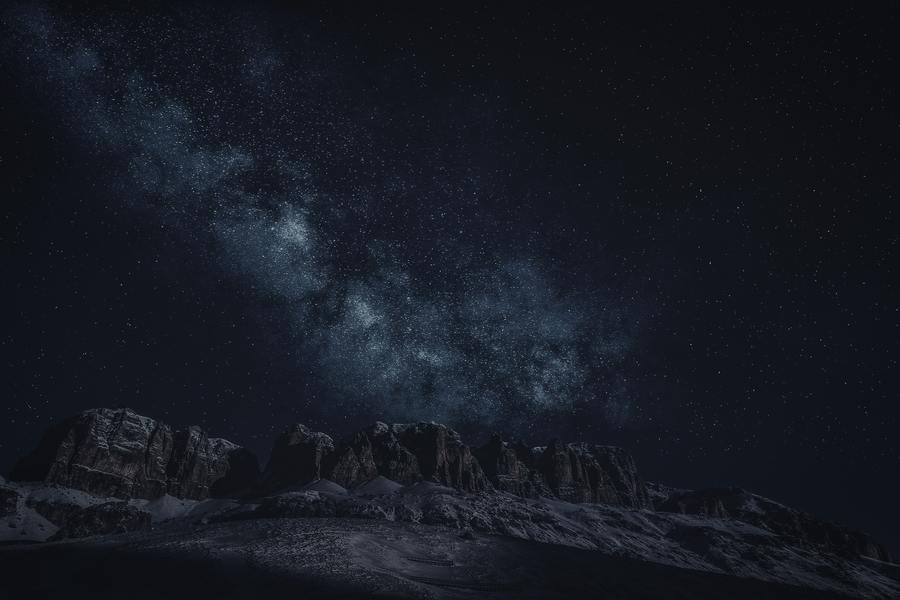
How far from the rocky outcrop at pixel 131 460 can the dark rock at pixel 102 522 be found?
3659 centimetres

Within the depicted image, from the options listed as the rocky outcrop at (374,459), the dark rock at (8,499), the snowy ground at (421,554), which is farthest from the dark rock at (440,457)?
the dark rock at (8,499)

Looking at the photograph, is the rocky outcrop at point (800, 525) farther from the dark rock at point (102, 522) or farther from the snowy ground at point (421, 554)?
the dark rock at point (102, 522)

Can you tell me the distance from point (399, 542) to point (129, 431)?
139193 millimetres

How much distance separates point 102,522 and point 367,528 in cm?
7268

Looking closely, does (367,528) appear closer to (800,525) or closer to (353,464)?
(353,464)

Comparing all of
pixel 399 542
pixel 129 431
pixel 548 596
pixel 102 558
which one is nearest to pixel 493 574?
pixel 548 596

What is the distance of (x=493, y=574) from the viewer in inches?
2638

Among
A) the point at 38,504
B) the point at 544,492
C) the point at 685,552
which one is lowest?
the point at 38,504

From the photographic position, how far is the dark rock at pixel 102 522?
349 feet

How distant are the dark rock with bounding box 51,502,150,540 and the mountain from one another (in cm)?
41

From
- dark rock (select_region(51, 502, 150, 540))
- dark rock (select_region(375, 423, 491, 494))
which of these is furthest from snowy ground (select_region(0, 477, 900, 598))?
dark rock (select_region(375, 423, 491, 494))

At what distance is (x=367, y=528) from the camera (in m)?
89.2

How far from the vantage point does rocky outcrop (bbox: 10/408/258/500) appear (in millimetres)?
145125

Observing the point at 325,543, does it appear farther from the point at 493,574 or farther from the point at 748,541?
the point at 748,541
